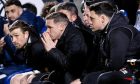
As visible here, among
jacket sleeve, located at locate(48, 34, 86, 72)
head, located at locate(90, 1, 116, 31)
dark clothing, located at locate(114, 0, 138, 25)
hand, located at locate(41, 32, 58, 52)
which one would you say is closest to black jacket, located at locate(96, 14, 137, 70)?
head, located at locate(90, 1, 116, 31)

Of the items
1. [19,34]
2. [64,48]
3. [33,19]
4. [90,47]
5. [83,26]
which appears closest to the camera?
[64,48]

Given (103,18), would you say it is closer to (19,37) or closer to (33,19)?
(19,37)

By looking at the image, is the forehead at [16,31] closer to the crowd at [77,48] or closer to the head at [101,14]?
the crowd at [77,48]

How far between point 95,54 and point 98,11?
52cm

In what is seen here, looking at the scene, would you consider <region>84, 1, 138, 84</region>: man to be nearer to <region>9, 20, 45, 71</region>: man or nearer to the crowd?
the crowd

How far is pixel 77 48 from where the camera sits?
15.5 ft

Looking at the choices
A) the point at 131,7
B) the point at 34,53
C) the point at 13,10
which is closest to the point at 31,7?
the point at 13,10

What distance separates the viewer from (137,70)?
4117mm

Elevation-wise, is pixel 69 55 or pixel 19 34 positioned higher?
pixel 19 34

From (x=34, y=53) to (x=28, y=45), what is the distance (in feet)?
0.64

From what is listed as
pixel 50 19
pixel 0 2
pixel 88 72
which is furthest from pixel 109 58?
pixel 0 2

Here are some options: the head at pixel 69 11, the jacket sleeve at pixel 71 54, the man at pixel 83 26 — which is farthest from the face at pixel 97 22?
the head at pixel 69 11

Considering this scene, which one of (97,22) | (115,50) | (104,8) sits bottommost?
(115,50)

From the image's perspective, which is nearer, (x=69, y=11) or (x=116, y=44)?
(x=116, y=44)
